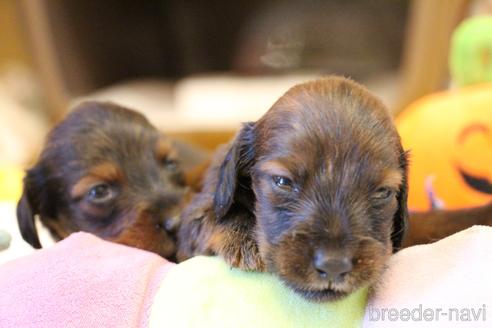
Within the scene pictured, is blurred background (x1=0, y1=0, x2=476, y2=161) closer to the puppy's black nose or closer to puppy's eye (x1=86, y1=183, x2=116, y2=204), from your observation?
puppy's eye (x1=86, y1=183, x2=116, y2=204)

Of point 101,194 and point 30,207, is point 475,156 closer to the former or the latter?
point 101,194

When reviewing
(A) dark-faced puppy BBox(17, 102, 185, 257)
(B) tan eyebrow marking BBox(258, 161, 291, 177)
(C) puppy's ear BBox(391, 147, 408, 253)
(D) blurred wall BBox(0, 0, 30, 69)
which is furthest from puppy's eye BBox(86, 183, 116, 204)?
(D) blurred wall BBox(0, 0, 30, 69)

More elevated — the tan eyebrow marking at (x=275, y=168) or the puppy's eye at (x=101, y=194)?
the tan eyebrow marking at (x=275, y=168)

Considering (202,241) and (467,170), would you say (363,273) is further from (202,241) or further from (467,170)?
(467,170)

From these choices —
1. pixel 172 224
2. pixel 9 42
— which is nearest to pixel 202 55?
pixel 9 42

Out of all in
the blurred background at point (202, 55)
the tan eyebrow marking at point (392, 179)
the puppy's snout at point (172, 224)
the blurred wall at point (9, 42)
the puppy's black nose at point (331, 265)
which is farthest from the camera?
the blurred wall at point (9, 42)

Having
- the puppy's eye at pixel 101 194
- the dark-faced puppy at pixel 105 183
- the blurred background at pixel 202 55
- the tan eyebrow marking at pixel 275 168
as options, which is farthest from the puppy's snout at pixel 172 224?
the blurred background at pixel 202 55

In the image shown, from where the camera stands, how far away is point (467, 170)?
1.87m

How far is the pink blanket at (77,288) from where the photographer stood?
1138 millimetres

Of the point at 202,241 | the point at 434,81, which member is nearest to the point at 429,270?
the point at 202,241

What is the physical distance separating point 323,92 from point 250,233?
38cm

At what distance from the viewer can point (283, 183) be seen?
49.2 inches

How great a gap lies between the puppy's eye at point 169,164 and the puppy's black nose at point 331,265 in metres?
0.89

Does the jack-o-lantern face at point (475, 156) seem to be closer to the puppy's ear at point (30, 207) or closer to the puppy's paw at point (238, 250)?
the puppy's paw at point (238, 250)
